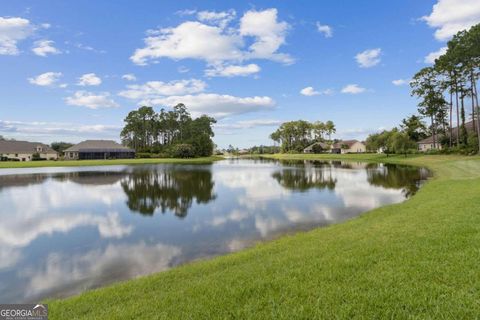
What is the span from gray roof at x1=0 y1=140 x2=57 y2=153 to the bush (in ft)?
137

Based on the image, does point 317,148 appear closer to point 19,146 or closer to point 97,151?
point 97,151

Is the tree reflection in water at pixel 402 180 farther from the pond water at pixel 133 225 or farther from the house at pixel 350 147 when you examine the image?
Result: the house at pixel 350 147

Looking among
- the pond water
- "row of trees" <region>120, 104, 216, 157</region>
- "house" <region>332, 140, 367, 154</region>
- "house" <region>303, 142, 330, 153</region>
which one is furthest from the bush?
the pond water

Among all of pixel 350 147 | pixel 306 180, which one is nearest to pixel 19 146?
pixel 306 180

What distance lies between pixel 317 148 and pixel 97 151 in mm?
77580

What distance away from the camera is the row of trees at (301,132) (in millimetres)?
124650

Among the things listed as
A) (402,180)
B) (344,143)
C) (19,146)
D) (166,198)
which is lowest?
(402,180)

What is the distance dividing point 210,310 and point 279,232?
7590mm

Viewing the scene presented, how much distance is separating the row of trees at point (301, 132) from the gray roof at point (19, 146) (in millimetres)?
90704

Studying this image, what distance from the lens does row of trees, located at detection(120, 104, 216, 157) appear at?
319 ft

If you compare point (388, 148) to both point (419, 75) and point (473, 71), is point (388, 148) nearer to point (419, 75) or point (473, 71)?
point (419, 75)

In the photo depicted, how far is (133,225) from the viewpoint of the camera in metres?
13.3

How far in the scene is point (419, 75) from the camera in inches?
2256

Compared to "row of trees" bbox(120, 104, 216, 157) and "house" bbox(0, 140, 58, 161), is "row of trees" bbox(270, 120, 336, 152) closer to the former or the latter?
"row of trees" bbox(120, 104, 216, 157)
